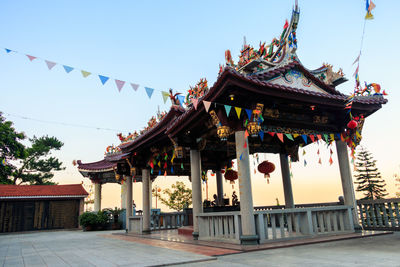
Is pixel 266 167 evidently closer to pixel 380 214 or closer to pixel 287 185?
pixel 287 185

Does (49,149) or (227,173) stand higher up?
(49,149)

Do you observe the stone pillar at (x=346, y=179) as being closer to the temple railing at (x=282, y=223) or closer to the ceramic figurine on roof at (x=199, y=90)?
Answer: the temple railing at (x=282, y=223)

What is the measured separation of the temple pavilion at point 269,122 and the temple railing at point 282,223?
0.02 metres

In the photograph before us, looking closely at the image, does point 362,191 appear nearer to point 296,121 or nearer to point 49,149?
point 296,121

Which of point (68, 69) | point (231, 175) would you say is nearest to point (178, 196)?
point (231, 175)

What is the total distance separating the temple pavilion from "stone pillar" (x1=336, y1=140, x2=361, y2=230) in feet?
0.09

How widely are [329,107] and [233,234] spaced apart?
4.60 m

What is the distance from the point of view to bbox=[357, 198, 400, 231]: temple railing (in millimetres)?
9070

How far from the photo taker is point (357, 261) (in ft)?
15.4

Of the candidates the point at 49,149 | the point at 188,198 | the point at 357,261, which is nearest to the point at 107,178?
the point at 188,198

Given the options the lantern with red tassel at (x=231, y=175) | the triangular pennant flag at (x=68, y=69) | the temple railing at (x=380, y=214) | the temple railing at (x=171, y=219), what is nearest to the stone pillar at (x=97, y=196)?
the temple railing at (x=171, y=219)

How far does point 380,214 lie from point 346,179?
6.40ft

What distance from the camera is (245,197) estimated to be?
7.08 metres

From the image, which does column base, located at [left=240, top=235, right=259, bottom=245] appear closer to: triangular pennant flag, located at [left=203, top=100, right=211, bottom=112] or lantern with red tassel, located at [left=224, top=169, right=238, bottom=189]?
triangular pennant flag, located at [left=203, top=100, right=211, bottom=112]
